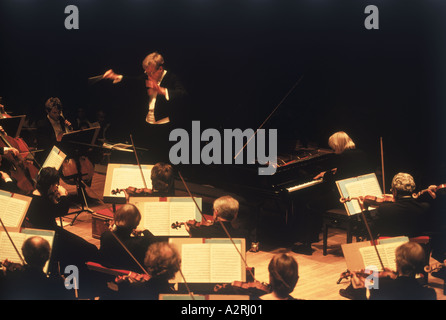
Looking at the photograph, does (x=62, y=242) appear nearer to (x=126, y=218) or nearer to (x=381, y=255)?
(x=126, y=218)

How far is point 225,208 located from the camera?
4.55 meters

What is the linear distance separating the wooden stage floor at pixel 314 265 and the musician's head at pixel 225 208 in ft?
3.15

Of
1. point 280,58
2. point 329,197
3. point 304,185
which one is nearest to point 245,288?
point 304,185

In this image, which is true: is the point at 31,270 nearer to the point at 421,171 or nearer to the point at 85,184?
the point at 85,184

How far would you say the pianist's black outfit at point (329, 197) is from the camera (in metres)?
5.89

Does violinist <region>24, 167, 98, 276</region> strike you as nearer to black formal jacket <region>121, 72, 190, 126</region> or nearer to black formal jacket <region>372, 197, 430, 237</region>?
black formal jacket <region>121, 72, 190, 126</region>

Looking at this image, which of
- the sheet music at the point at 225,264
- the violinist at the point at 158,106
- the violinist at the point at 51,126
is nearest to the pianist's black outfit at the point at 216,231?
the sheet music at the point at 225,264

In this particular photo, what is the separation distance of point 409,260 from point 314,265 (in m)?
1.92

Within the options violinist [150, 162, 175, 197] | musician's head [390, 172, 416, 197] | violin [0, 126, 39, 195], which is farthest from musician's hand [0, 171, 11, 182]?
musician's head [390, 172, 416, 197]

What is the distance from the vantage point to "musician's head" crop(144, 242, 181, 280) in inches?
147

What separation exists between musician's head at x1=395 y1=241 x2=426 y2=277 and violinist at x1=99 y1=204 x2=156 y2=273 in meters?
1.77

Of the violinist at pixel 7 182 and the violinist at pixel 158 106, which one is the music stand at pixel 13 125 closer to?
the violinist at pixel 7 182

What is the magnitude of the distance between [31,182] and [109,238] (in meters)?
2.29

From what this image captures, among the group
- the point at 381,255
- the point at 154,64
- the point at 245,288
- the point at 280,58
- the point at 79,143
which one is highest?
the point at 280,58
